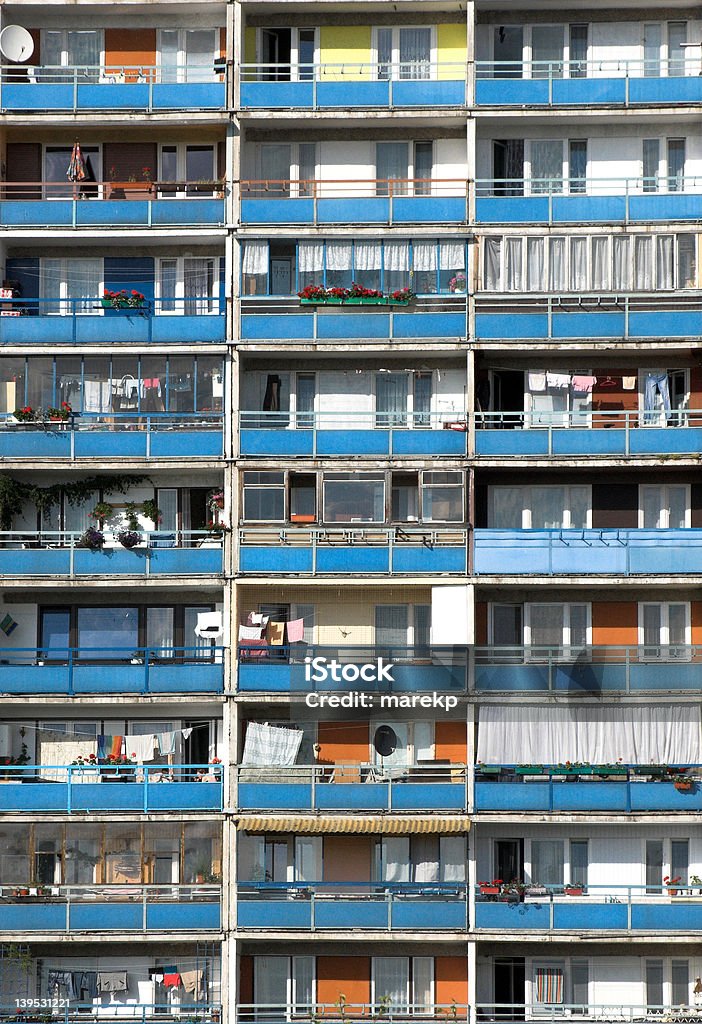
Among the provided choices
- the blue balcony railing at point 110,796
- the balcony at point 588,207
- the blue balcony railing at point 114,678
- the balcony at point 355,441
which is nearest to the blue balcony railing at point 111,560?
the blue balcony railing at point 114,678

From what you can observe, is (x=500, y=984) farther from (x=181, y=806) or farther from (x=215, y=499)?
(x=215, y=499)

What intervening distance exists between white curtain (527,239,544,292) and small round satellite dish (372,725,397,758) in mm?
13351

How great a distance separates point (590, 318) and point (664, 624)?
911 cm

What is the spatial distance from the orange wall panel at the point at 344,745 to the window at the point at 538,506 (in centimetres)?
726

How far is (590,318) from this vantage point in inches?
1791

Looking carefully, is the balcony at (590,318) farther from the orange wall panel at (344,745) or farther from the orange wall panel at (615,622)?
the orange wall panel at (344,745)

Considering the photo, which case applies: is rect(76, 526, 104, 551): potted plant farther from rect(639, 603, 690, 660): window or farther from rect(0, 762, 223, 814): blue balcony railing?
rect(639, 603, 690, 660): window

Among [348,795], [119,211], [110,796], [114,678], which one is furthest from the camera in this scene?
[119,211]

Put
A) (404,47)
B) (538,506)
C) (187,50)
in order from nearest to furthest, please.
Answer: (538,506)
(404,47)
(187,50)

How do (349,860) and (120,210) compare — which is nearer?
(349,860)

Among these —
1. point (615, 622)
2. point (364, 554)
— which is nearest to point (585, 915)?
point (615, 622)

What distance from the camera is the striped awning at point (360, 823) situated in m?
43.8

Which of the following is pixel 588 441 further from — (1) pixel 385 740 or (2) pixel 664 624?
(1) pixel 385 740

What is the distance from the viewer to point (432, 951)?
146 ft
